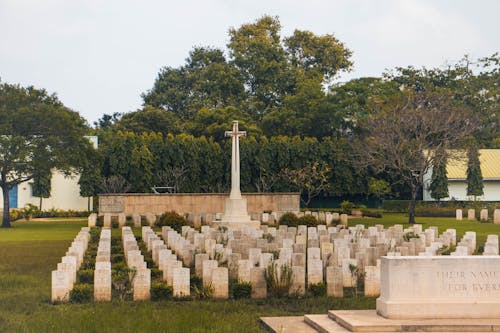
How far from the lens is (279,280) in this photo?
47.4 feet

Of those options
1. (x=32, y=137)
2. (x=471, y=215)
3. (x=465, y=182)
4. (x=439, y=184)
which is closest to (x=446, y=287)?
(x=32, y=137)

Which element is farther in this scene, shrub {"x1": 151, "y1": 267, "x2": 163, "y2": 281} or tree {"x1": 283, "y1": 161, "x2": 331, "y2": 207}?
tree {"x1": 283, "y1": 161, "x2": 331, "y2": 207}

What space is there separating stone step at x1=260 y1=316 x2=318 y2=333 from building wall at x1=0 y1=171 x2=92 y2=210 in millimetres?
42352

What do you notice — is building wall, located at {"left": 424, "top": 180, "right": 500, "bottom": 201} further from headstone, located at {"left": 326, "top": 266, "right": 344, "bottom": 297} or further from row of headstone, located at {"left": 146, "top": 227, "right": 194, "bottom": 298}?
headstone, located at {"left": 326, "top": 266, "right": 344, "bottom": 297}

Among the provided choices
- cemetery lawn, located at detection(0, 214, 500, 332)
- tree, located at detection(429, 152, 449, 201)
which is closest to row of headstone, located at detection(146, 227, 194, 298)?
cemetery lawn, located at detection(0, 214, 500, 332)

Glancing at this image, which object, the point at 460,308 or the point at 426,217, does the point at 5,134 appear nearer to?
the point at 426,217

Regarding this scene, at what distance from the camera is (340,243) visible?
1903 centimetres

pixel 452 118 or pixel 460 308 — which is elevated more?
pixel 452 118

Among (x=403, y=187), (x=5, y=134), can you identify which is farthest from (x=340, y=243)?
(x=403, y=187)

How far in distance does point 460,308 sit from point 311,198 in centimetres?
3880

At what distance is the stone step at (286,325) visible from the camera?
10.9 meters

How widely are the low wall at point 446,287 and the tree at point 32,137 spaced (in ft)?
88.0

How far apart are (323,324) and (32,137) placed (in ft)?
92.8

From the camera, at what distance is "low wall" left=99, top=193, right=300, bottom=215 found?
39.9 m
